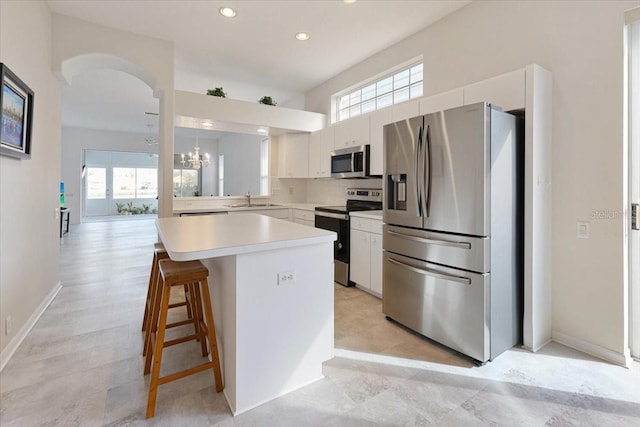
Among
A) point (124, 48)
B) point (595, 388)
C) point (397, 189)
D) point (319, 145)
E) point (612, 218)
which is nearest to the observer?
point (595, 388)

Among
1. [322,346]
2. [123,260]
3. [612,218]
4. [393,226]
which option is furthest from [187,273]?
[123,260]

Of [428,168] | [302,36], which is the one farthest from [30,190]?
[428,168]

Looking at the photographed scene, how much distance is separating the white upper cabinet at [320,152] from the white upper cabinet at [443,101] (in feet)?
5.69

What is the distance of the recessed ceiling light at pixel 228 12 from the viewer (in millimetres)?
3090

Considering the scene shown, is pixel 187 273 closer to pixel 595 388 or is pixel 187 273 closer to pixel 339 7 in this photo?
pixel 595 388

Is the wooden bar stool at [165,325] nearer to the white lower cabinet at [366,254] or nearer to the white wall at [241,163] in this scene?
the white lower cabinet at [366,254]

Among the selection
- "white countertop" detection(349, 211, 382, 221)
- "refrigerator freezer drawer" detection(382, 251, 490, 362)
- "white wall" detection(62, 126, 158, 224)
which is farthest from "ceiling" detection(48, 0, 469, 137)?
"white wall" detection(62, 126, 158, 224)

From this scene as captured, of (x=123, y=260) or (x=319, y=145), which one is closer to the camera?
(x=319, y=145)

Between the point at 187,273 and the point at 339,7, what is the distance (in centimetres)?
287

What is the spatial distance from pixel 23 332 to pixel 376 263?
10.3ft

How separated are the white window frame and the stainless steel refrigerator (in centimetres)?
150

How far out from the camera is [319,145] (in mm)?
4820

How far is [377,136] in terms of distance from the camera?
12.2ft

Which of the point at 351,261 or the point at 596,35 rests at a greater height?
the point at 596,35
